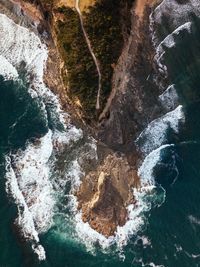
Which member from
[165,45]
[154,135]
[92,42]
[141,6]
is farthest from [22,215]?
[141,6]

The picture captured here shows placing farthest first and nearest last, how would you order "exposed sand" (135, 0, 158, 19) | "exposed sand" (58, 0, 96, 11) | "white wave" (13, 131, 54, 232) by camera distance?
"white wave" (13, 131, 54, 232) → "exposed sand" (135, 0, 158, 19) → "exposed sand" (58, 0, 96, 11)

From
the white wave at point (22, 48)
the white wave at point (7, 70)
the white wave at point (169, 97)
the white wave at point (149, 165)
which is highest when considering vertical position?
the white wave at point (22, 48)

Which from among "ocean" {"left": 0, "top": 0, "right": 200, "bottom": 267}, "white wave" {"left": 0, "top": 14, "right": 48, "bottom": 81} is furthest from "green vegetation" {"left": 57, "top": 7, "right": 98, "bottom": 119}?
"white wave" {"left": 0, "top": 14, "right": 48, "bottom": 81}

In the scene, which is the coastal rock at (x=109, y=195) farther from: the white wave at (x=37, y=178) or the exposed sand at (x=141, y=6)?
the exposed sand at (x=141, y=6)

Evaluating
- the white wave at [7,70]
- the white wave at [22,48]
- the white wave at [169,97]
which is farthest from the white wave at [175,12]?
the white wave at [7,70]

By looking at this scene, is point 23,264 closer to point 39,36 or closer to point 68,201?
point 68,201

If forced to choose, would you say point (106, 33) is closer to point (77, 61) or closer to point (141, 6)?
point (77, 61)

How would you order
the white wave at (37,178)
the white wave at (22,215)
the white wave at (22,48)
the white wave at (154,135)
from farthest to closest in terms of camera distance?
the white wave at (22,48)
the white wave at (37,178)
the white wave at (154,135)
the white wave at (22,215)

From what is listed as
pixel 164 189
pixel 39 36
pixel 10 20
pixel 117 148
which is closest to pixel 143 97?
pixel 117 148

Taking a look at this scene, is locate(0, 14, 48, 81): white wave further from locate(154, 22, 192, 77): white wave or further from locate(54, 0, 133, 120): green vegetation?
locate(154, 22, 192, 77): white wave
